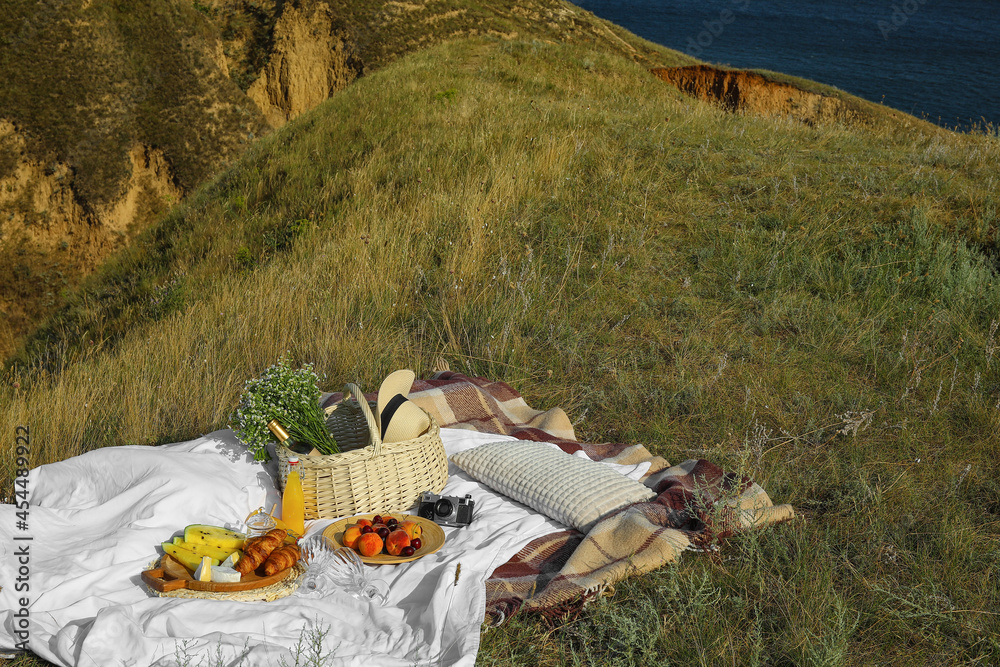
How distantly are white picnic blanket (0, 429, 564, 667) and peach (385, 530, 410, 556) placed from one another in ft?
0.21

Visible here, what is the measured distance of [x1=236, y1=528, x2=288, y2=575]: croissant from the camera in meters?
2.66

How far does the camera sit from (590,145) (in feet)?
26.4

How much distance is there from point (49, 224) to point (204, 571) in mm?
15969

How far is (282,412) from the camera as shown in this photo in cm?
329

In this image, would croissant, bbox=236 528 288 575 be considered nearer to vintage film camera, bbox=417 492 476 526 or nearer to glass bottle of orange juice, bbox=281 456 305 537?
glass bottle of orange juice, bbox=281 456 305 537

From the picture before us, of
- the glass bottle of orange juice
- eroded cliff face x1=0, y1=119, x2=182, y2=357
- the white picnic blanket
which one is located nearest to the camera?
the white picnic blanket

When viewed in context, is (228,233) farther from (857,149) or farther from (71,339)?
(857,149)

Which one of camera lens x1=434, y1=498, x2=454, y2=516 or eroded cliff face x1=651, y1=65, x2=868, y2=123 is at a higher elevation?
eroded cliff face x1=651, y1=65, x2=868, y2=123

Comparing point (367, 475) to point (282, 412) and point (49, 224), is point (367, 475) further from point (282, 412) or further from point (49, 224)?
point (49, 224)

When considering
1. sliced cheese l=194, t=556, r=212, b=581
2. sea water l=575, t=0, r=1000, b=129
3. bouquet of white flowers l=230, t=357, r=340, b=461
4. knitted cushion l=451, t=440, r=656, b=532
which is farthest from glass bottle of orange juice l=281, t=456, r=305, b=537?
sea water l=575, t=0, r=1000, b=129

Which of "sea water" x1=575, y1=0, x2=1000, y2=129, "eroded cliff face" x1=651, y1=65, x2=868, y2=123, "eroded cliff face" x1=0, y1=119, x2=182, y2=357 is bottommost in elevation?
"eroded cliff face" x1=0, y1=119, x2=182, y2=357

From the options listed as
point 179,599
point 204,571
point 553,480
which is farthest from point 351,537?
point 553,480

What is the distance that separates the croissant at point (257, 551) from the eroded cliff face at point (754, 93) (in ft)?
58.4

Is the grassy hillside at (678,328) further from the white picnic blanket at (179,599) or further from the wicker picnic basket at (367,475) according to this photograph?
the wicker picnic basket at (367,475)
